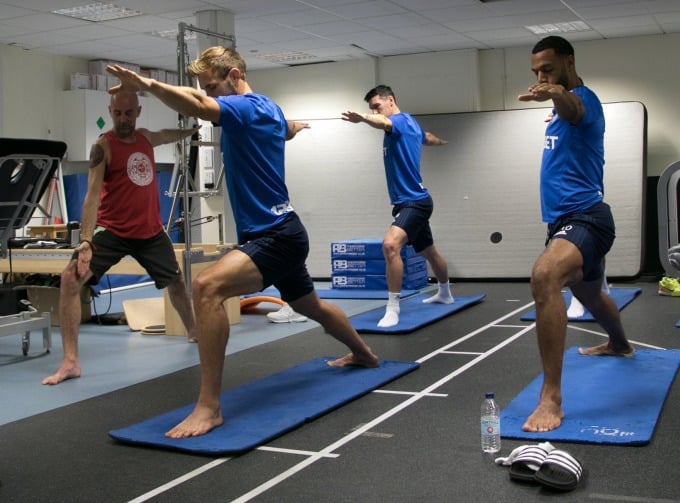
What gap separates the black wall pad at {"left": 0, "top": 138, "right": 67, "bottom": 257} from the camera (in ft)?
17.4

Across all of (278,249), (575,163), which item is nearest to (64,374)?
(278,249)

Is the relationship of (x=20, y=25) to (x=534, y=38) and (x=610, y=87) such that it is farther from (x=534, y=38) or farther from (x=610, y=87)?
(x=610, y=87)

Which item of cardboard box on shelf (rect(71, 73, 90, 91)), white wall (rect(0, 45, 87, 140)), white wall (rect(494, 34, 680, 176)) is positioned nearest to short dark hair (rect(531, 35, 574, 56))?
white wall (rect(494, 34, 680, 176))

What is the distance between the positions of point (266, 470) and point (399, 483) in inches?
20.0

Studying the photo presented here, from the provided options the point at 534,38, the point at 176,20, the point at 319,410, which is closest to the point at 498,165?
the point at 534,38

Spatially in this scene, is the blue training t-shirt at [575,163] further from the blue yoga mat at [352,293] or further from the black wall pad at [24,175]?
the blue yoga mat at [352,293]

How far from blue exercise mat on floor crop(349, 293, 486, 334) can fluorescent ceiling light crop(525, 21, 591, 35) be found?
345cm

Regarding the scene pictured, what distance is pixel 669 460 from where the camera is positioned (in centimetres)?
306

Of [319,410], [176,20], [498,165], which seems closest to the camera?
[319,410]

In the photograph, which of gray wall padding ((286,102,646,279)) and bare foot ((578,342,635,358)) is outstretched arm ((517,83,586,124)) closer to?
bare foot ((578,342,635,358))

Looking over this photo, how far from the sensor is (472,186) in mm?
10281

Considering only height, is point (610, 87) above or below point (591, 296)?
above

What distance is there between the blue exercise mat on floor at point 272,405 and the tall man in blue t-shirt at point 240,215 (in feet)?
0.35

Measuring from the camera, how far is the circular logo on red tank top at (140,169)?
5332 millimetres
